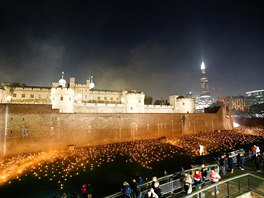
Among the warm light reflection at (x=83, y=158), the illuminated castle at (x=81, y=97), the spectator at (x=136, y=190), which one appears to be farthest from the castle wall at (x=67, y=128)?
the spectator at (x=136, y=190)

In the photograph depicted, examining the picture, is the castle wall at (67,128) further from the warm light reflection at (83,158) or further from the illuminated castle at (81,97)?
the illuminated castle at (81,97)

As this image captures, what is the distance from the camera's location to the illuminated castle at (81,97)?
33906mm

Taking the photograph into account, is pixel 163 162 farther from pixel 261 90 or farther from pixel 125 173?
pixel 261 90

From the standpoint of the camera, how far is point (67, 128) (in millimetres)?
22641

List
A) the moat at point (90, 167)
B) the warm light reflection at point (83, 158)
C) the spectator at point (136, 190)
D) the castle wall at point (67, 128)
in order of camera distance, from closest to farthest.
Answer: the spectator at point (136, 190), the moat at point (90, 167), the warm light reflection at point (83, 158), the castle wall at point (67, 128)

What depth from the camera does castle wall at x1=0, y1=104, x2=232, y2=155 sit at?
1972 centimetres

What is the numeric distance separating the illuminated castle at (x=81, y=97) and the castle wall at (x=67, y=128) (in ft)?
33.1

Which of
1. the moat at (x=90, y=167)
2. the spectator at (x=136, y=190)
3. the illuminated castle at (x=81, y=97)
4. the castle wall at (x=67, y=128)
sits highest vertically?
the illuminated castle at (x=81, y=97)

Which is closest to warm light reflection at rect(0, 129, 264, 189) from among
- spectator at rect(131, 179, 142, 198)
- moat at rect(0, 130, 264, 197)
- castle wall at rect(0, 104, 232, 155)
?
moat at rect(0, 130, 264, 197)

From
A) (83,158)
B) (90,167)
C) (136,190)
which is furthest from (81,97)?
(136,190)

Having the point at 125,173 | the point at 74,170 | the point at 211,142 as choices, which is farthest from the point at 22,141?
the point at 211,142

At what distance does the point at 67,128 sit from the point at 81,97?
30.1 m

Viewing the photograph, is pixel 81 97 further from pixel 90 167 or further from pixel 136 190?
pixel 136 190

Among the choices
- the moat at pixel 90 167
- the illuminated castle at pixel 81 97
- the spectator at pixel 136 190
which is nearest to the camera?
the spectator at pixel 136 190
